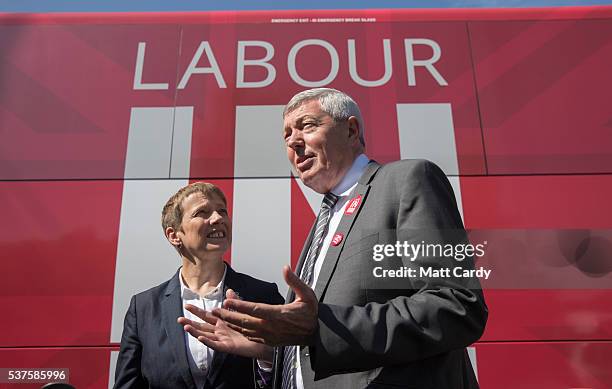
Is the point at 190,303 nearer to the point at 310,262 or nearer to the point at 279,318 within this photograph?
the point at 310,262

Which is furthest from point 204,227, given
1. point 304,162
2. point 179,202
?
point 304,162

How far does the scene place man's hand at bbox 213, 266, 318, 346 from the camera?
95cm

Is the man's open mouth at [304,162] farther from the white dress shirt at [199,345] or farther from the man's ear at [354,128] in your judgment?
the white dress shirt at [199,345]

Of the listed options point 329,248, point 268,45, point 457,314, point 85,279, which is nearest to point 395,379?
point 457,314

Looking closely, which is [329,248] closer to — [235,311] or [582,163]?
[235,311]

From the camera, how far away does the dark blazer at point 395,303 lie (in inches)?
39.4

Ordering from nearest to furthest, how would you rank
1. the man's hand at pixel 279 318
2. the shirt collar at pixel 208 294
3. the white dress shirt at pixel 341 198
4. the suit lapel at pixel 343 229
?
the man's hand at pixel 279 318 < the suit lapel at pixel 343 229 < the white dress shirt at pixel 341 198 < the shirt collar at pixel 208 294

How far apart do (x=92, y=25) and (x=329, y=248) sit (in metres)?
2.22

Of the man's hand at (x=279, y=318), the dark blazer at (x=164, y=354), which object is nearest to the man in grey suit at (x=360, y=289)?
the man's hand at (x=279, y=318)

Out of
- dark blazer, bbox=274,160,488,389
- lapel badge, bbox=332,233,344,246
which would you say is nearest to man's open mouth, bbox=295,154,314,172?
dark blazer, bbox=274,160,488,389

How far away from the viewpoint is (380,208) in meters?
1.26

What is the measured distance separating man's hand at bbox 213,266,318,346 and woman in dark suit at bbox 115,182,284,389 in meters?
0.73

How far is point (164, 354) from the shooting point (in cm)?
181

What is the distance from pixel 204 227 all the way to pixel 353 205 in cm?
84
